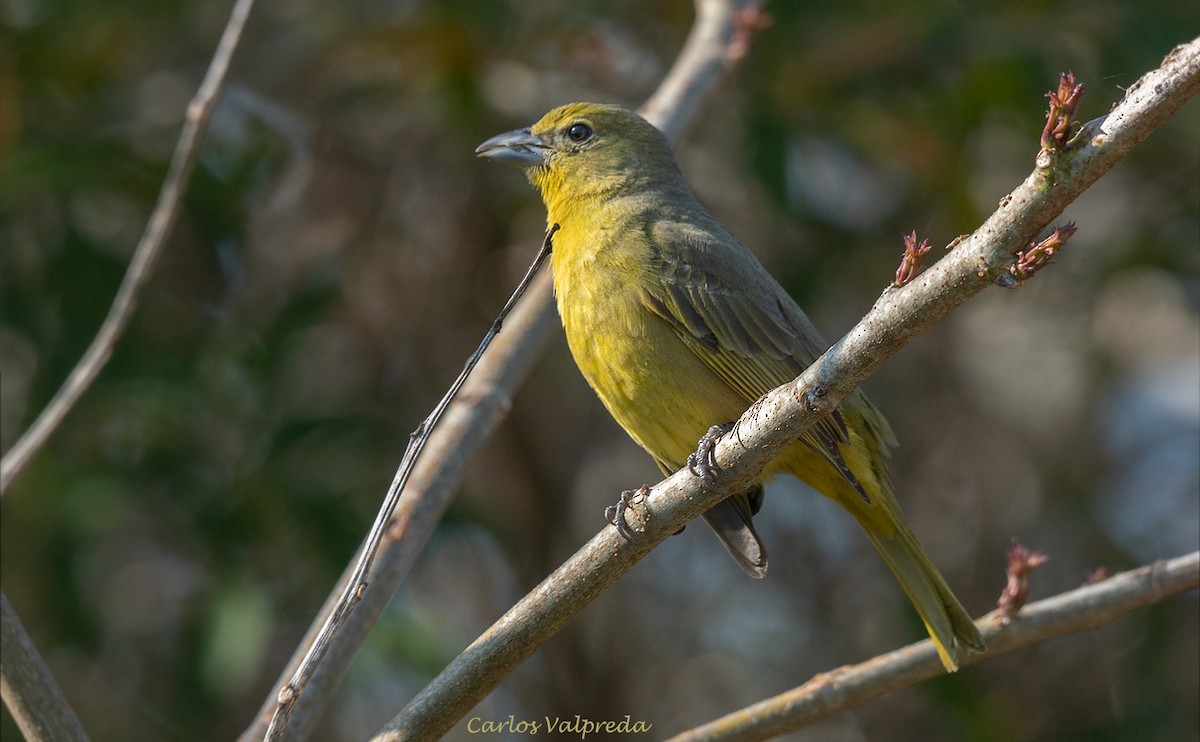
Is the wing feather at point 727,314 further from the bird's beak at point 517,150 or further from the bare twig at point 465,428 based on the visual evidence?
the bird's beak at point 517,150

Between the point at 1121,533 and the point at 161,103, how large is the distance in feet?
15.0

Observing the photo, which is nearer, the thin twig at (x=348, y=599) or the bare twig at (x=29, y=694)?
the thin twig at (x=348, y=599)

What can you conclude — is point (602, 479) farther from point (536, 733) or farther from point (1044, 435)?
point (1044, 435)

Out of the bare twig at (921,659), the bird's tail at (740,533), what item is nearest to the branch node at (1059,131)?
the bare twig at (921,659)

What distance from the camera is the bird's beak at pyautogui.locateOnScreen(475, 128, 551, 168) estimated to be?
4250 millimetres

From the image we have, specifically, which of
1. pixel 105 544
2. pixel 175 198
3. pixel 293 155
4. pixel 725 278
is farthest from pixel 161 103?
pixel 725 278

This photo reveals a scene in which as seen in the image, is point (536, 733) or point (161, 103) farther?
point (536, 733)

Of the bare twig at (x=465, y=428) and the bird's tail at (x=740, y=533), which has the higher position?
the bare twig at (x=465, y=428)

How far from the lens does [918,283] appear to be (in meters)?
2.14

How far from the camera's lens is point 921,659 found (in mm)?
3148

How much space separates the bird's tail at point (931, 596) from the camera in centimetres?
331

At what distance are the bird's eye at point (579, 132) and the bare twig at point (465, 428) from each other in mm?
348

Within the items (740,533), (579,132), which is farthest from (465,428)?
(579,132)

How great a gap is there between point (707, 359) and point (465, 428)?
698 millimetres
